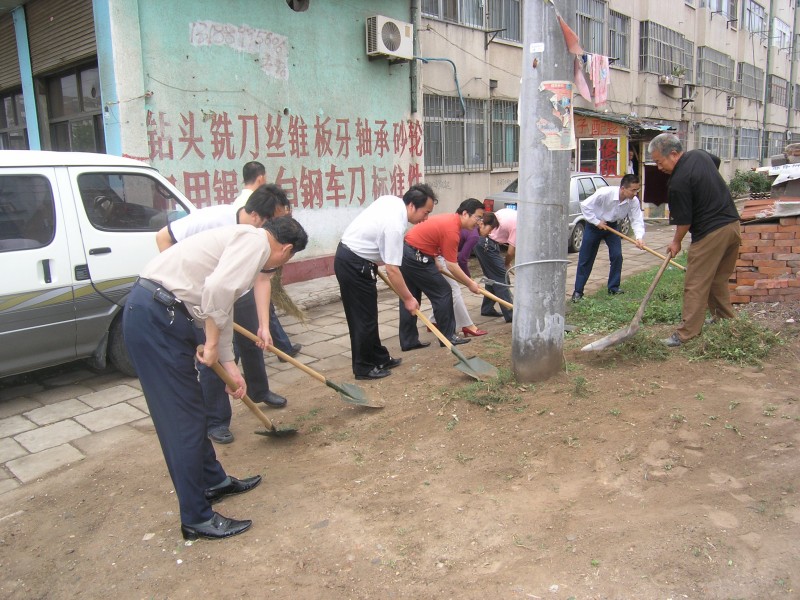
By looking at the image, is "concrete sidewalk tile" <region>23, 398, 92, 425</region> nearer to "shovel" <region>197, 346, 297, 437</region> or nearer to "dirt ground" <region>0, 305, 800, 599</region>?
"dirt ground" <region>0, 305, 800, 599</region>

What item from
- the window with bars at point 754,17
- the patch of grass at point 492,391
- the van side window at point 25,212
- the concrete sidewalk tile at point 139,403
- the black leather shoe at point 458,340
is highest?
the window with bars at point 754,17

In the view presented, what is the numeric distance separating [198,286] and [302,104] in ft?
20.2

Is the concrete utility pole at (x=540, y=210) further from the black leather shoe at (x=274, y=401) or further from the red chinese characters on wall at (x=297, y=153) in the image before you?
the red chinese characters on wall at (x=297, y=153)

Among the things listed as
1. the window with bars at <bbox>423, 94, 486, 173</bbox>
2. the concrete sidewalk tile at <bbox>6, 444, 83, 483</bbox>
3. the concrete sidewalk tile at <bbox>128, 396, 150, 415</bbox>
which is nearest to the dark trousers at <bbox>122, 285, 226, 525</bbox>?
the concrete sidewalk tile at <bbox>6, 444, 83, 483</bbox>

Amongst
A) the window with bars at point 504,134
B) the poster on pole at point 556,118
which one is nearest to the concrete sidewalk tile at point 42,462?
the poster on pole at point 556,118

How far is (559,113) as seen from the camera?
3787 mm

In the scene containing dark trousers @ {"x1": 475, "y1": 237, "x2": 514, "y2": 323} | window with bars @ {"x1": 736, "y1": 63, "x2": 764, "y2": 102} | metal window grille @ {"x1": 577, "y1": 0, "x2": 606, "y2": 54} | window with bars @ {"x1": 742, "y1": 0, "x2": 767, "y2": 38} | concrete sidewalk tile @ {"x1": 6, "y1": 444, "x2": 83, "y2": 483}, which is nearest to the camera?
concrete sidewalk tile @ {"x1": 6, "y1": 444, "x2": 83, "y2": 483}

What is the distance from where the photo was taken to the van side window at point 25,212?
4.20 meters

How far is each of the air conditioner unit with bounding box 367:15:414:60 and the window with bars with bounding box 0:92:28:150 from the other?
4.92 metres

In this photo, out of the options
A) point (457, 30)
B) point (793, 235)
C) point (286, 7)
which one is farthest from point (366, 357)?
point (457, 30)

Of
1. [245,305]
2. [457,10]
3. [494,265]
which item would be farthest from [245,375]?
[457,10]

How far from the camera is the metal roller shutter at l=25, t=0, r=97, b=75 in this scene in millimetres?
6719

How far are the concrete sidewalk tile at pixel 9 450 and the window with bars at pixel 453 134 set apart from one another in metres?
8.31

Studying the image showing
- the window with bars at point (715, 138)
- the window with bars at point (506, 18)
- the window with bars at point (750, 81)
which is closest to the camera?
the window with bars at point (506, 18)
